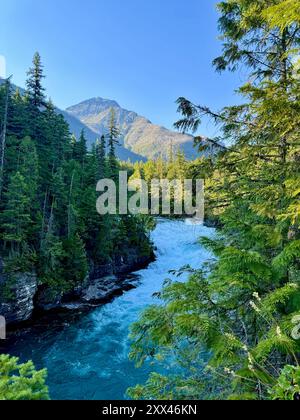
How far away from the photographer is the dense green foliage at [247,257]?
3350mm

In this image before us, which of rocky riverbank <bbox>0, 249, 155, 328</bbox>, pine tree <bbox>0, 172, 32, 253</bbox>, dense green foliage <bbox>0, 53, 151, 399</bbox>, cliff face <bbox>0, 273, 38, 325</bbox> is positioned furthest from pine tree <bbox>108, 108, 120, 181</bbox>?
cliff face <bbox>0, 273, 38, 325</bbox>

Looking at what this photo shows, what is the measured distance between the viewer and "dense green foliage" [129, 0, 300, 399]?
3350mm

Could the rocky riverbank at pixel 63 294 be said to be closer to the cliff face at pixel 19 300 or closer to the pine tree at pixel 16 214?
the cliff face at pixel 19 300

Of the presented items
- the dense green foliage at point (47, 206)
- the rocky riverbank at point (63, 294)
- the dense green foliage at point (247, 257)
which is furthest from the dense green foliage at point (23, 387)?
the dense green foliage at point (47, 206)

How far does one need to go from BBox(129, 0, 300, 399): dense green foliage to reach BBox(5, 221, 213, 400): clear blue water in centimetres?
311

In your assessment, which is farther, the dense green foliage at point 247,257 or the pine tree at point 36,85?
the pine tree at point 36,85

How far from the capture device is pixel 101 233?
1057 inches

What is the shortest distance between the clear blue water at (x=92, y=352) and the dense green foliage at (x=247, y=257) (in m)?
3.11

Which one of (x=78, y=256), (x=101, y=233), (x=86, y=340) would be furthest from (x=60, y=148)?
(x=86, y=340)

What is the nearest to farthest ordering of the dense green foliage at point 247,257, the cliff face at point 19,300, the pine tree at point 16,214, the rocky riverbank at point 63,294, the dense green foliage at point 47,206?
1. the dense green foliage at point 247,257
2. the cliff face at point 19,300
3. the rocky riverbank at point 63,294
4. the pine tree at point 16,214
5. the dense green foliage at point 47,206

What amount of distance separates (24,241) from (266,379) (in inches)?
755

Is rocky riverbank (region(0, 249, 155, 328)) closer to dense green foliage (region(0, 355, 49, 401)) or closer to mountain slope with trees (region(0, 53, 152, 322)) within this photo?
mountain slope with trees (region(0, 53, 152, 322))

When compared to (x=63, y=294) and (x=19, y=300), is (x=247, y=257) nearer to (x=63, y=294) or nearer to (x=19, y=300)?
(x=19, y=300)
